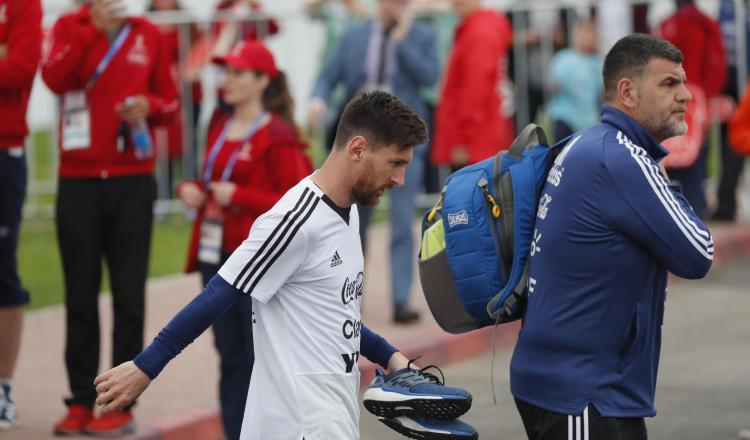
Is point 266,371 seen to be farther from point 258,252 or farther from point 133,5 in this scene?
point 133,5

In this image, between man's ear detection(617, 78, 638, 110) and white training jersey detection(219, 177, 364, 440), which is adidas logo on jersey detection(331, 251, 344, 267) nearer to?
white training jersey detection(219, 177, 364, 440)

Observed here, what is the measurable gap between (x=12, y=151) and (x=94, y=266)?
2.27ft

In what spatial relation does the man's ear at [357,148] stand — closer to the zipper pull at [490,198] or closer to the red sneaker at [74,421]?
the zipper pull at [490,198]

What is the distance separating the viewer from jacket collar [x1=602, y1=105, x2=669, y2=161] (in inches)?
184

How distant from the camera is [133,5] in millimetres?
7871

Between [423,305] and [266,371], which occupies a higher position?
[266,371]

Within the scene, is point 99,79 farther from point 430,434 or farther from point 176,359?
point 430,434

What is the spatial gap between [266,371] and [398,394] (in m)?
0.41

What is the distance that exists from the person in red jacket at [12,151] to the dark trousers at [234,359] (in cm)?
108

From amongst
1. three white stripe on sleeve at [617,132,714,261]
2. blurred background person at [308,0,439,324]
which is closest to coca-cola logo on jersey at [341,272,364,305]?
three white stripe on sleeve at [617,132,714,261]

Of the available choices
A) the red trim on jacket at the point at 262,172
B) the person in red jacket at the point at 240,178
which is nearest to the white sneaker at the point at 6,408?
the person in red jacket at the point at 240,178

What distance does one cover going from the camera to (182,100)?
570 inches

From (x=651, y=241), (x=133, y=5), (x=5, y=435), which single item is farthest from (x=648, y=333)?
(x=133, y=5)

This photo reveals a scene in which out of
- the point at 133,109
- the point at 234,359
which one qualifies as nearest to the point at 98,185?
the point at 133,109
